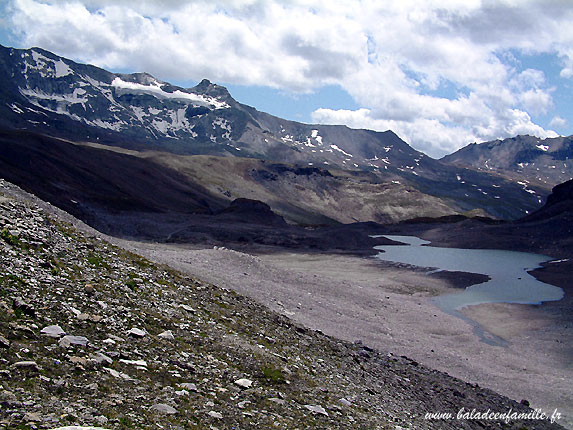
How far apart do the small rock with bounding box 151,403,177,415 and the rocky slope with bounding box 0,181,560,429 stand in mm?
24

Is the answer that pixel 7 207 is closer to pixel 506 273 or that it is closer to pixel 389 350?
pixel 389 350

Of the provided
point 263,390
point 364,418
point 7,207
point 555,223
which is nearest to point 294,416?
point 263,390

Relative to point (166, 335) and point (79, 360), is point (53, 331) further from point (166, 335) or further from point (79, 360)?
point (166, 335)

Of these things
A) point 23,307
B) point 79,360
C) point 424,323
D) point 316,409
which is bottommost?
point 424,323

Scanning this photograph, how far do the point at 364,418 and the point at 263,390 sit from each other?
3275mm

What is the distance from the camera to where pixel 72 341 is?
40.8 feet

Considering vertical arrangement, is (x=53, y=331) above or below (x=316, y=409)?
above

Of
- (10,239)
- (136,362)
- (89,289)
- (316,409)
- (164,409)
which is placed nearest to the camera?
(164,409)

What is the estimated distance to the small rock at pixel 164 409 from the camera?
1105 cm

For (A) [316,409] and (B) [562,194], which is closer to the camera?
(A) [316,409]

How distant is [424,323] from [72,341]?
3627 cm

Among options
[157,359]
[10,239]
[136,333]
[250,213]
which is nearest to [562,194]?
[250,213]

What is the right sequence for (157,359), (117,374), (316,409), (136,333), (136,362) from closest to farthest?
(117,374) < (136,362) < (157,359) < (316,409) < (136,333)

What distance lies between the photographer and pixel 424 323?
4412 cm
